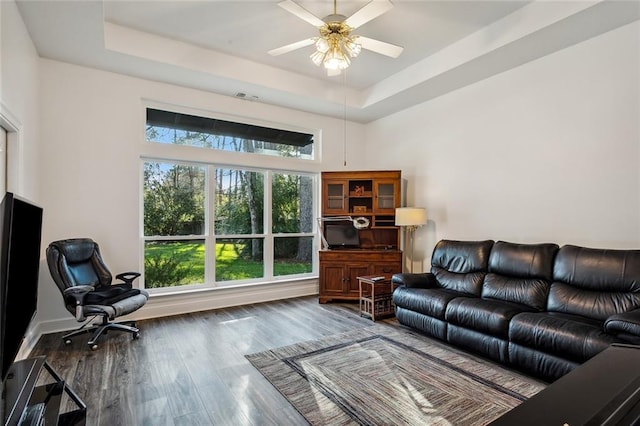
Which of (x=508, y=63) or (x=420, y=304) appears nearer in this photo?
(x=420, y=304)

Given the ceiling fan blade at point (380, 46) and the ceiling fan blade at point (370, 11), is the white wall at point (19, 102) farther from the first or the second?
the ceiling fan blade at point (380, 46)

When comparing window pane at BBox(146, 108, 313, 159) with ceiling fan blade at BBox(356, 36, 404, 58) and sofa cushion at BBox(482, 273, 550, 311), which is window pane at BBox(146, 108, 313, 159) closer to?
ceiling fan blade at BBox(356, 36, 404, 58)

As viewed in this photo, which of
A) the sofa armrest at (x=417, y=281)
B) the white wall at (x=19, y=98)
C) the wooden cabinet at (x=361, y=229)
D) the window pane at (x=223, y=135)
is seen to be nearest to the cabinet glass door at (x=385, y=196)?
the wooden cabinet at (x=361, y=229)

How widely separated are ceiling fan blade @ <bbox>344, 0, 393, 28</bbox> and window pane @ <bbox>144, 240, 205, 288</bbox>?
3.55 m

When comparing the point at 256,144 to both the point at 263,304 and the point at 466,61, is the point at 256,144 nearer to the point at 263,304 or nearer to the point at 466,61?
the point at 263,304

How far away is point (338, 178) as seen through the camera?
5488mm

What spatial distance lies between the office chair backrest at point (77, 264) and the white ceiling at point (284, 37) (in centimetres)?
211

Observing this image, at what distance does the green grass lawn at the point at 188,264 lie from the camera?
4.52 metres

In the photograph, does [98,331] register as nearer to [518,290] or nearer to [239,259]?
[239,259]

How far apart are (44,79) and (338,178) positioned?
395cm

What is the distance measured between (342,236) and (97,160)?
3548 millimetres

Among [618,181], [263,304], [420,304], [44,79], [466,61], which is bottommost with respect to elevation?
[263,304]

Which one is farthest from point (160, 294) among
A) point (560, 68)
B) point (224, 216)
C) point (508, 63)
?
point (560, 68)

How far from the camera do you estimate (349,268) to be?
5.12 meters
